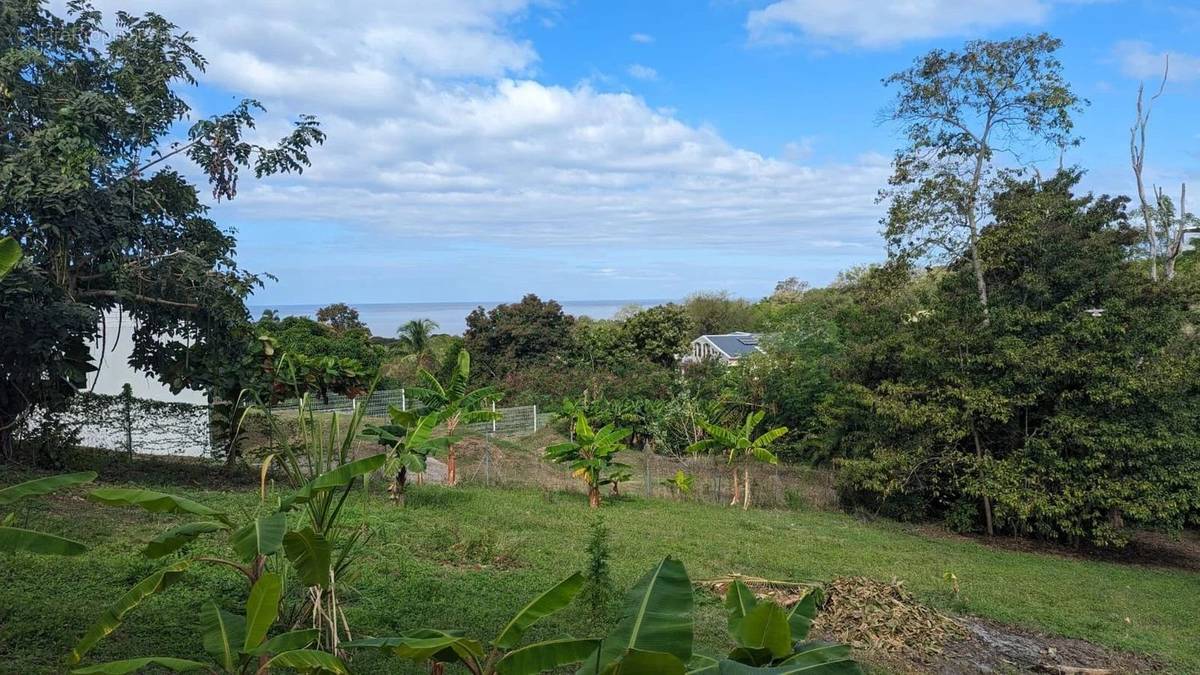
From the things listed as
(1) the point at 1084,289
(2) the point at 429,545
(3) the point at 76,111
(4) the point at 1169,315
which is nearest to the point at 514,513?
(2) the point at 429,545

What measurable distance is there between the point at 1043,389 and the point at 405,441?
1351 cm

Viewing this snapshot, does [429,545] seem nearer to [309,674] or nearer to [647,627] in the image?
[309,674]

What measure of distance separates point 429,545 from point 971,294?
1207cm

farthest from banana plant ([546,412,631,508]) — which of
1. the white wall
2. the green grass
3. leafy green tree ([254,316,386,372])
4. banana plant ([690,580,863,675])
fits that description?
leafy green tree ([254,316,386,372])

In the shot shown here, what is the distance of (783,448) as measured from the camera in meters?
23.6

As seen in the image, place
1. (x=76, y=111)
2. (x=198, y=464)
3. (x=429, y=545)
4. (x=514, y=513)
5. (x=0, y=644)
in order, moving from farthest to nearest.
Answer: (x=198, y=464) → (x=514, y=513) → (x=76, y=111) → (x=429, y=545) → (x=0, y=644)

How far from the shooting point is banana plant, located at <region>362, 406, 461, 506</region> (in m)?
5.35

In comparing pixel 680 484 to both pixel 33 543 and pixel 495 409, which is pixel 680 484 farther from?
pixel 33 543

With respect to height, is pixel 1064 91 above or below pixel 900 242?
above

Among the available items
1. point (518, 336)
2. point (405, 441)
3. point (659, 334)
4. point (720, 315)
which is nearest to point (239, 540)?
point (405, 441)

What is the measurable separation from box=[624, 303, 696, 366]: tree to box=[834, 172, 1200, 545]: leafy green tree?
82.7ft

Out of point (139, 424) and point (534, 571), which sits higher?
point (139, 424)

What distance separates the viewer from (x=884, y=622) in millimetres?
7336

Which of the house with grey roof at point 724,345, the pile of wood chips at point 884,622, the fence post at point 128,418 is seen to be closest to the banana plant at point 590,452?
the fence post at point 128,418
